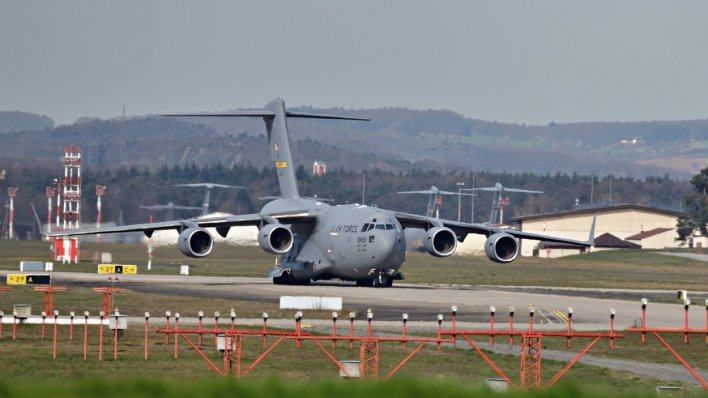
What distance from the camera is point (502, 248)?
46.8 m

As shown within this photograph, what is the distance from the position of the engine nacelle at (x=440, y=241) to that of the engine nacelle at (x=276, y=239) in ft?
16.1

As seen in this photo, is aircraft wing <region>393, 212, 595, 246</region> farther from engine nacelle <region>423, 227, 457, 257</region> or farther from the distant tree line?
the distant tree line

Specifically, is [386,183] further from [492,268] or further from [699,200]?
[492,268]

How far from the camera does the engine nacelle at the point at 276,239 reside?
4484 centimetres

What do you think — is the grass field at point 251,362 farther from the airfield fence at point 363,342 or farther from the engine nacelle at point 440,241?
the engine nacelle at point 440,241

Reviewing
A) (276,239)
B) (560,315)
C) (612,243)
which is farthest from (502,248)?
(612,243)

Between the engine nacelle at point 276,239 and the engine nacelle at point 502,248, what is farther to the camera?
the engine nacelle at point 502,248

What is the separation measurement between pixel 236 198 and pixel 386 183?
46.8m

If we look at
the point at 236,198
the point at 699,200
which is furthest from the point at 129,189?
the point at 699,200

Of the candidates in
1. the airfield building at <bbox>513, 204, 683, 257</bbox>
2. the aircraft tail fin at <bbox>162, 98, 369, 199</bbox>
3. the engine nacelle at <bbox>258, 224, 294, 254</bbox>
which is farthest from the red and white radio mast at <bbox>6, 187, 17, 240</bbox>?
the engine nacelle at <bbox>258, 224, 294, 254</bbox>

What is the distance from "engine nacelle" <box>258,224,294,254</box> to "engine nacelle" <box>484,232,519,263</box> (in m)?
7.26

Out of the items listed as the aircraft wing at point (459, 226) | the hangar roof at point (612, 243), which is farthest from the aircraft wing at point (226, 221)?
the hangar roof at point (612, 243)

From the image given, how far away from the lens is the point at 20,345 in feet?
79.6

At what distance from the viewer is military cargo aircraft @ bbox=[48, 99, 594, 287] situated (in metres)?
44.8
